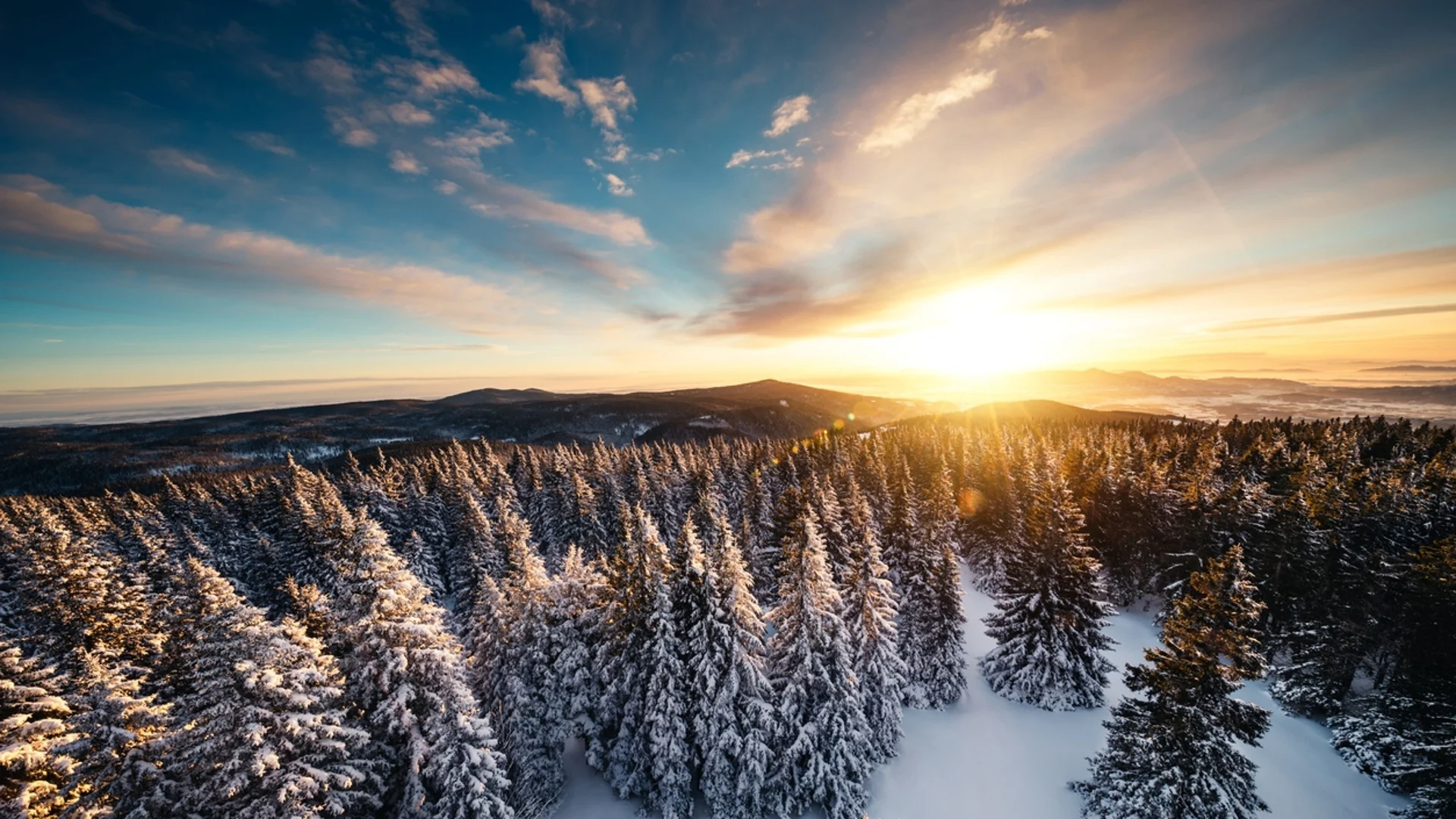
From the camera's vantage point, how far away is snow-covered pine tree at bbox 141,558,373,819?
39.4 ft

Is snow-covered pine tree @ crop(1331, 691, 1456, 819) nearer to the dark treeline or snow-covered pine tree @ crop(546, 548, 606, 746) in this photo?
the dark treeline

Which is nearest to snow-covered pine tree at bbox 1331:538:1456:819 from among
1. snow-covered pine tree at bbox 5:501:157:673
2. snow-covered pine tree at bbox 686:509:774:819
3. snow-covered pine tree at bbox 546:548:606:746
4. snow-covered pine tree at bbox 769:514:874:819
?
snow-covered pine tree at bbox 769:514:874:819

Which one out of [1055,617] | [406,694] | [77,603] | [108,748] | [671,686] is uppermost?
[77,603]

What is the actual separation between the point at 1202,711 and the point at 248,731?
27007mm

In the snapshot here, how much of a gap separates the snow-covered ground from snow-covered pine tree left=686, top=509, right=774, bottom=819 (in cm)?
386

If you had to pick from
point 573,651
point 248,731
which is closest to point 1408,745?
point 573,651

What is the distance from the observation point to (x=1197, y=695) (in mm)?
15047

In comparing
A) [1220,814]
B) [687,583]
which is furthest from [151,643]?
[1220,814]

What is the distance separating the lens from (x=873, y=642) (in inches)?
877

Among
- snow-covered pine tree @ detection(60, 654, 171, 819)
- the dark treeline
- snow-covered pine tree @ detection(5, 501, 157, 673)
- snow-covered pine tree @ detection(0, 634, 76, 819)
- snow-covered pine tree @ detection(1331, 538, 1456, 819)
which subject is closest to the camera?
snow-covered pine tree @ detection(0, 634, 76, 819)

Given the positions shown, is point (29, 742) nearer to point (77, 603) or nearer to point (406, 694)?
point (406, 694)

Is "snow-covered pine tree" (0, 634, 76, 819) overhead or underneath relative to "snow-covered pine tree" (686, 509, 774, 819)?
overhead

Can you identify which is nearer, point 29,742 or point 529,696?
point 29,742

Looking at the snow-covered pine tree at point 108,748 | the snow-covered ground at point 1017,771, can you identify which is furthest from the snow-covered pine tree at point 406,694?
the snow-covered ground at point 1017,771
